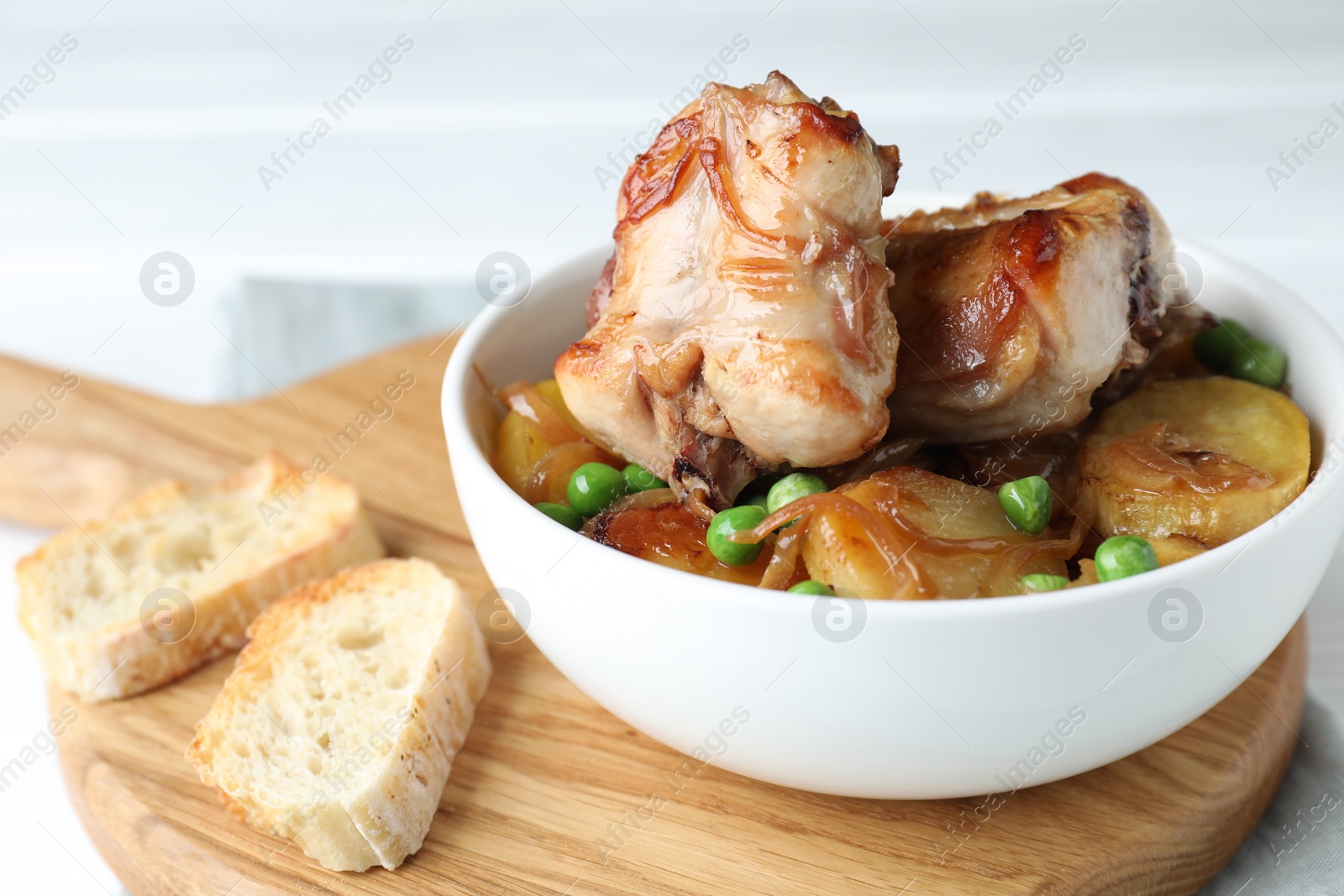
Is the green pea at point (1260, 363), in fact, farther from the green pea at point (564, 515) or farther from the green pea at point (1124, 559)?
the green pea at point (564, 515)

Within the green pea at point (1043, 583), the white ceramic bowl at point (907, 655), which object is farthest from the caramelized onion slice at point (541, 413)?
the green pea at point (1043, 583)

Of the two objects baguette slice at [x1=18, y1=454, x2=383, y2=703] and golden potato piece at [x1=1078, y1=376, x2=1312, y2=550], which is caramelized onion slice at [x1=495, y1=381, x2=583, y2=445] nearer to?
baguette slice at [x1=18, y1=454, x2=383, y2=703]

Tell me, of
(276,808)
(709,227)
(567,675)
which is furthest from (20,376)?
(709,227)

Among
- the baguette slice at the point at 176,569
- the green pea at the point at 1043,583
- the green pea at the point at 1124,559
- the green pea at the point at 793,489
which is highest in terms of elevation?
the green pea at the point at 1124,559

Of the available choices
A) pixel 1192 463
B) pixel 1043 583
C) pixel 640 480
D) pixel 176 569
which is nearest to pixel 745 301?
pixel 640 480

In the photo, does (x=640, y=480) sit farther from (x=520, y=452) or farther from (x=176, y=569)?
(x=176, y=569)

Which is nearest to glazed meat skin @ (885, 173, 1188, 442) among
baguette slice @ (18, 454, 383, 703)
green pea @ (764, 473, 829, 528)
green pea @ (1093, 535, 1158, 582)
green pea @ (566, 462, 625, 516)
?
green pea @ (764, 473, 829, 528)

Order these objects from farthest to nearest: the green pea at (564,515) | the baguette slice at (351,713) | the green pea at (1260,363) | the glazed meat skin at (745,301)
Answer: the green pea at (1260,363) < the green pea at (564,515) < the baguette slice at (351,713) < the glazed meat skin at (745,301)

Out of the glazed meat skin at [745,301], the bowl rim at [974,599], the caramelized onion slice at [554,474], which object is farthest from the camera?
the caramelized onion slice at [554,474]
